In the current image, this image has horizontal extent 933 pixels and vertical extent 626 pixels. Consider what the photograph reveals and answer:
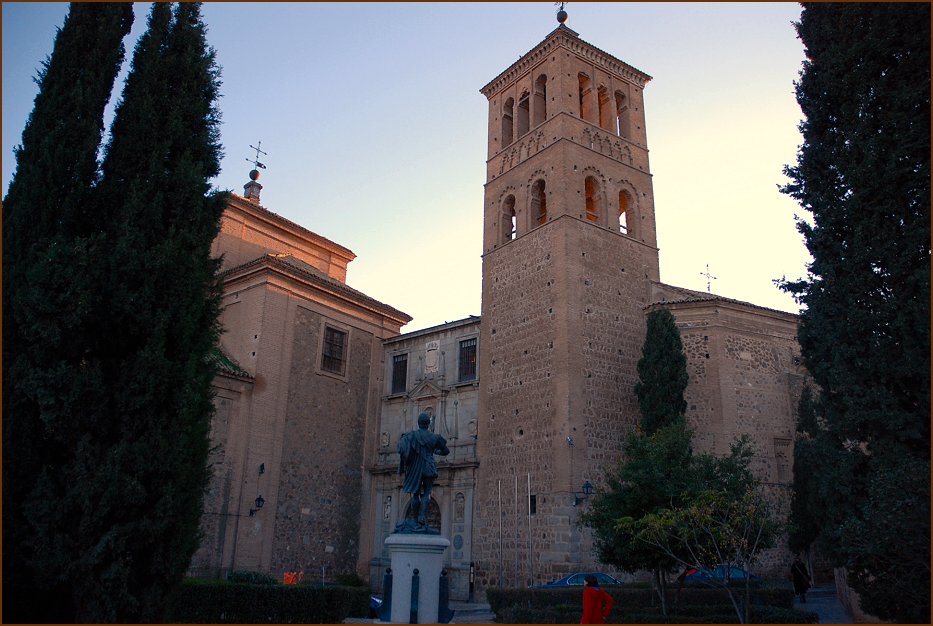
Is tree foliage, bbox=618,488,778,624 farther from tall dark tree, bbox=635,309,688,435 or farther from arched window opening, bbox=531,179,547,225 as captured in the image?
arched window opening, bbox=531,179,547,225

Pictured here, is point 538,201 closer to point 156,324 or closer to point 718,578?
point 718,578

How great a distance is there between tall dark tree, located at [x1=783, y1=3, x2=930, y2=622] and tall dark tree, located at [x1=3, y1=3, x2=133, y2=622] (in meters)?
9.67

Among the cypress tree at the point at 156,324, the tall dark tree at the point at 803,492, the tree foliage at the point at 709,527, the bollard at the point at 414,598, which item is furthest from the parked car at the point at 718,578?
the cypress tree at the point at 156,324

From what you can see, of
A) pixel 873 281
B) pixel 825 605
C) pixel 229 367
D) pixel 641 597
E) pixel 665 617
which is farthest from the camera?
pixel 229 367

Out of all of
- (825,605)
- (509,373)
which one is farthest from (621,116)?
(825,605)

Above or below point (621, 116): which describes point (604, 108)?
above

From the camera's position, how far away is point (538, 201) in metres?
23.0

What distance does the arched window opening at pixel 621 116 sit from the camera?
2447 centimetres

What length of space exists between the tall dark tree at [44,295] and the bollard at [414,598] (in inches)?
176

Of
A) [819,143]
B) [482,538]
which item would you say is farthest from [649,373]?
[819,143]

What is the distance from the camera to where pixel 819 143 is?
10.8 meters

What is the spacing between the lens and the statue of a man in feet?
38.0

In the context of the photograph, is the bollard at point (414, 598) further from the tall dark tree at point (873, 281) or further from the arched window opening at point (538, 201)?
the arched window opening at point (538, 201)

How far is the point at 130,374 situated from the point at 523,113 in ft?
62.1
